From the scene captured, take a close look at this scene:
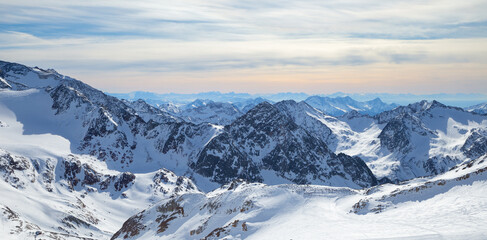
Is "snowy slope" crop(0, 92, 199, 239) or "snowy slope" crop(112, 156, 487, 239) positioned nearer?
"snowy slope" crop(112, 156, 487, 239)

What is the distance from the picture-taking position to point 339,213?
201 feet

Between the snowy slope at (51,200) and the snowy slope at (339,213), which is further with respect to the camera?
the snowy slope at (51,200)

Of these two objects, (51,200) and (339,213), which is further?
(51,200)

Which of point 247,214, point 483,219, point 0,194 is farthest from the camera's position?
point 0,194

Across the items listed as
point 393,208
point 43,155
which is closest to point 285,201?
point 393,208

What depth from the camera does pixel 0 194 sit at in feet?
495

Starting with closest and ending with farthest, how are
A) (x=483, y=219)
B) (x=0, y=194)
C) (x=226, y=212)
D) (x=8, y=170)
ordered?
(x=483, y=219) < (x=226, y=212) < (x=0, y=194) < (x=8, y=170)

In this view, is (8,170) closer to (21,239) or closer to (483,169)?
(21,239)

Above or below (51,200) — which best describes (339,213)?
above

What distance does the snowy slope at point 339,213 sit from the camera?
42219 mm

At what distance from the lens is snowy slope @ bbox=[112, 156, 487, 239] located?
4222 cm

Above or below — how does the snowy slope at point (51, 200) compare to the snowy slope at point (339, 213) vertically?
below

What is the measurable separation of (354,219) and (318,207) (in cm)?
1271

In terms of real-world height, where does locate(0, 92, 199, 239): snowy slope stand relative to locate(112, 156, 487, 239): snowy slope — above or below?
below
